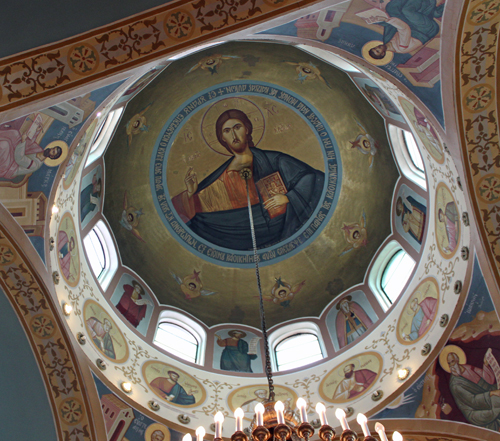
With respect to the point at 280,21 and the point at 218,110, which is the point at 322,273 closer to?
the point at 218,110

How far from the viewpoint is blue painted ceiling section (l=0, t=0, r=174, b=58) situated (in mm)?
5141

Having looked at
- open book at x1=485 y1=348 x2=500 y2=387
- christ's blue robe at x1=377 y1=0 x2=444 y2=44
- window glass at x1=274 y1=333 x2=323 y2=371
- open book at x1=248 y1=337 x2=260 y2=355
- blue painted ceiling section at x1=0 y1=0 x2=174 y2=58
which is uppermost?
christ's blue robe at x1=377 y1=0 x2=444 y2=44

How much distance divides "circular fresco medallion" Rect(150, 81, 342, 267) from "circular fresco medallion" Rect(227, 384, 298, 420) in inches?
157

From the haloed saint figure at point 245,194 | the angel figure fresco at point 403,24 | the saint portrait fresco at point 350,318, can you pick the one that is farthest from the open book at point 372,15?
the haloed saint figure at point 245,194

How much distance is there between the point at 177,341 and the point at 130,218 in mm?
3323

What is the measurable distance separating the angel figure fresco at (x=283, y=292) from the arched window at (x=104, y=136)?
530 centimetres

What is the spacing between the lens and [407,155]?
11.1 meters

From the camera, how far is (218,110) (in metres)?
13.1

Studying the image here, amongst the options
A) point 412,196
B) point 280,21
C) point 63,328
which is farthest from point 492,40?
point 63,328

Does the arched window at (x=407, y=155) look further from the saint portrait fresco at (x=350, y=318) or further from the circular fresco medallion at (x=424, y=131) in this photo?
the saint portrait fresco at (x=350, y=318)

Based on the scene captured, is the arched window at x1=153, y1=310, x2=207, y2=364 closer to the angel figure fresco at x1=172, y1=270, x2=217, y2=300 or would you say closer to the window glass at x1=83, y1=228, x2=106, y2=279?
the angel figure fresco at x1=172, y1=270, x2=217, y2=300

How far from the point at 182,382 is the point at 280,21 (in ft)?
22.3

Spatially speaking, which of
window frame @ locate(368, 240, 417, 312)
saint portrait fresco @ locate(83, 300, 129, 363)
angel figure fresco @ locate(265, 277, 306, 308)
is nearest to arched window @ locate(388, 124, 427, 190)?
window frame @ locate(368, 240, 417, 312)

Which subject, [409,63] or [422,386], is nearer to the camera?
[409,63]
